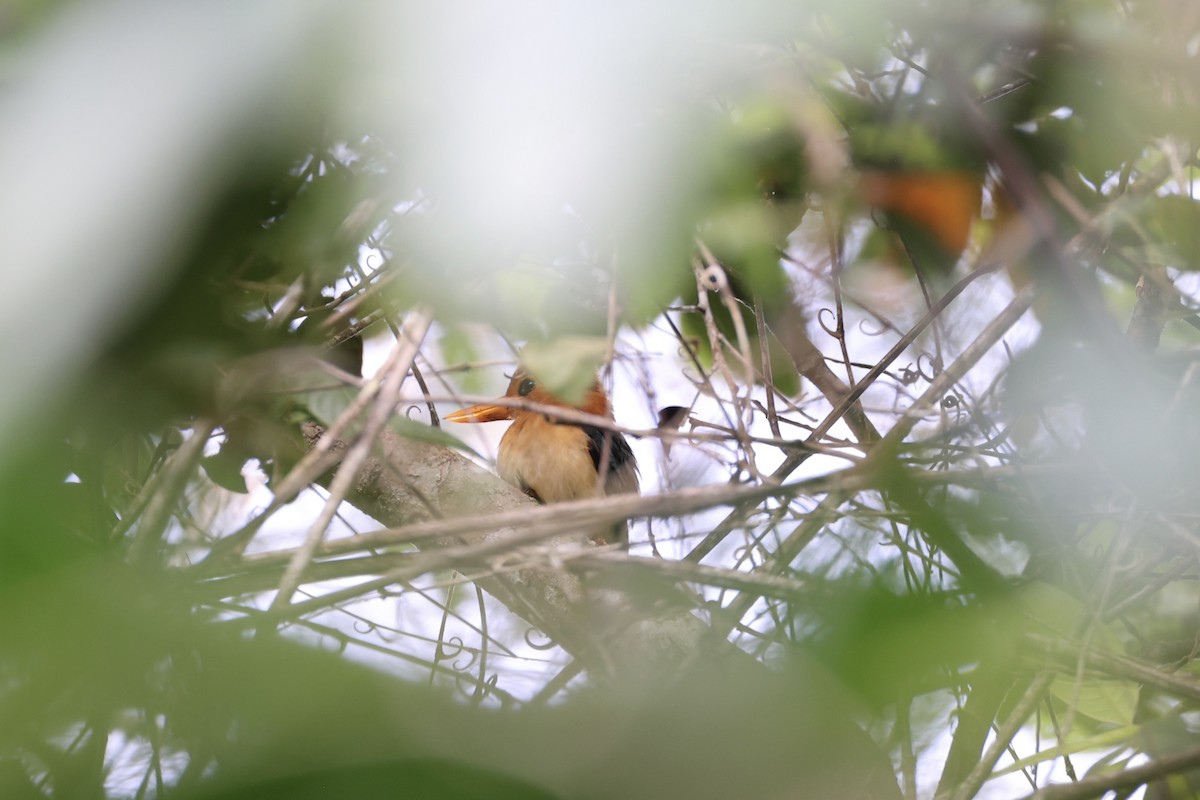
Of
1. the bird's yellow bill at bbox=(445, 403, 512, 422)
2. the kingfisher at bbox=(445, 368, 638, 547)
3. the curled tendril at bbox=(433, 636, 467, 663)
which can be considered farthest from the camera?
the kingfisher at bbox=(445, 368, 638, 547)

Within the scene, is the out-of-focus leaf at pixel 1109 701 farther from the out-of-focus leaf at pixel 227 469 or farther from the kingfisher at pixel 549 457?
the kingfisher at pixel 549 457

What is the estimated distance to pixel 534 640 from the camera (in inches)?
37.0

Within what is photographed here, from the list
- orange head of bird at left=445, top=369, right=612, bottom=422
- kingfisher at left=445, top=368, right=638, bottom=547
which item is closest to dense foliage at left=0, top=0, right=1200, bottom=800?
orange head of bird at left=445, top=369, right=612, bottom=422

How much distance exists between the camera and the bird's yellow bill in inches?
74.0

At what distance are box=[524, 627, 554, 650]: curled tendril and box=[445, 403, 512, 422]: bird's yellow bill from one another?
0.76m

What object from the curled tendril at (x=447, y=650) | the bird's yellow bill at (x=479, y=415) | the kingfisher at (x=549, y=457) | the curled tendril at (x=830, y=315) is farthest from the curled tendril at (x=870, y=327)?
the kingfisher at (x=549, y=457)

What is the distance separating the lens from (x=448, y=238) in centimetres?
39

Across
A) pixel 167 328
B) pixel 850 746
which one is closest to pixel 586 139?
pixel 167 328

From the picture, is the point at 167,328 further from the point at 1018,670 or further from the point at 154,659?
the point at 1018,670

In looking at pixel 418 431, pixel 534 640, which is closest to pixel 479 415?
pixel 534 640

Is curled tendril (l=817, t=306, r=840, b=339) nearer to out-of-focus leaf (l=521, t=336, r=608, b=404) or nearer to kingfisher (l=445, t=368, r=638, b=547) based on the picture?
out-of-focus leaf (l=521, t=336, r=608, b=404)

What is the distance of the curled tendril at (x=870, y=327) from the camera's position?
0.98 meters

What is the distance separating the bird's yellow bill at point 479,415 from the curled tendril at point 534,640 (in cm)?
76

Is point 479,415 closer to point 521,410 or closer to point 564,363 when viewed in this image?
point 521,410
